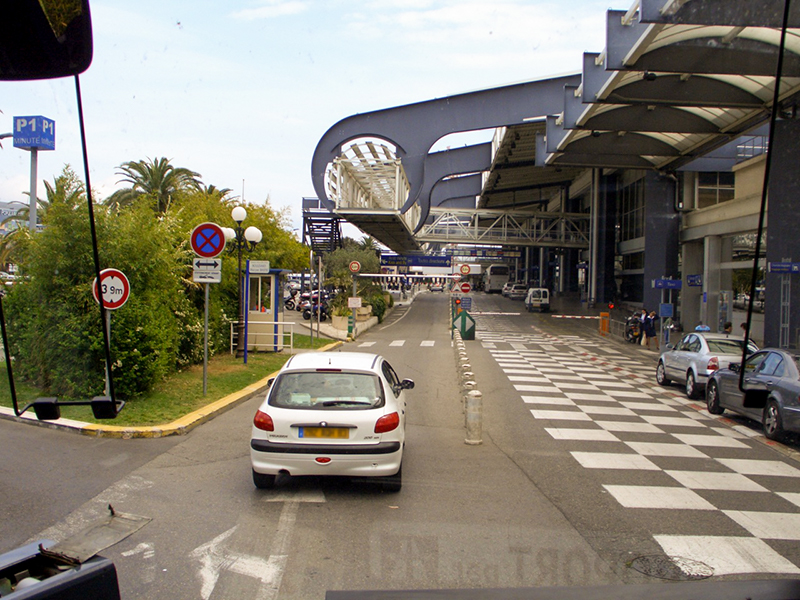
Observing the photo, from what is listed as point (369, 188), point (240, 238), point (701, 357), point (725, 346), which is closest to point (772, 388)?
point (701, 357)

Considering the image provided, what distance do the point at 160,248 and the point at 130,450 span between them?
467cm

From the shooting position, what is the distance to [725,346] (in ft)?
49.9

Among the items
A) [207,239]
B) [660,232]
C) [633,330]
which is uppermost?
[660,232]

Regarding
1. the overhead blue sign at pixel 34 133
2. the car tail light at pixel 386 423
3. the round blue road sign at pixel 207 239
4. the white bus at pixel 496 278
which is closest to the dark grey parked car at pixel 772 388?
the car tail light at pixel 386 423

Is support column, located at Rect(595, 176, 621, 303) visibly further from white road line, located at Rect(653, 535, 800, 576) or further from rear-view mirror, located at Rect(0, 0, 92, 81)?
rear-view mirror, located at Rect(0, 0, 92, 81)

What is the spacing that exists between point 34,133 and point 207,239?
9.23 m

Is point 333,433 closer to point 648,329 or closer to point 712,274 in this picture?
point 648,329

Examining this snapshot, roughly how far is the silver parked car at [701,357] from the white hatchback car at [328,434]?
981cm

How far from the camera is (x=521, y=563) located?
5.28 metres

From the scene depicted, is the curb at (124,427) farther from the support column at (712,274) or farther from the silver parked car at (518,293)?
the silver parked car at (518,293)

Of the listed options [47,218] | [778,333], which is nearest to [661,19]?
[778,333]

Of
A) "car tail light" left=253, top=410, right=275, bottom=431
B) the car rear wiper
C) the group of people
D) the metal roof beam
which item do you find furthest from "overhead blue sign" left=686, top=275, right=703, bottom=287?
"car tail light" left=253, top=410, right=275, bottom=431

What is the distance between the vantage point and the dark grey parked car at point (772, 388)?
32.5 feet

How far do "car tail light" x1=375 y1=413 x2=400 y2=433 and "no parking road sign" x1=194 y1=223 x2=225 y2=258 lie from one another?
662 cm
